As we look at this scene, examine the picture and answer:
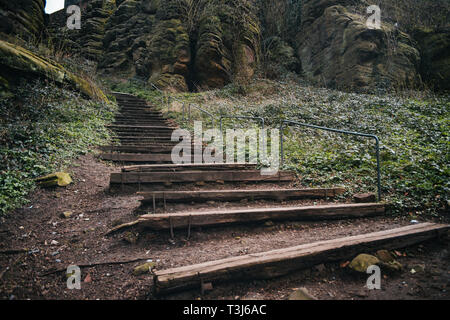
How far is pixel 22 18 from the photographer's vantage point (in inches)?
316

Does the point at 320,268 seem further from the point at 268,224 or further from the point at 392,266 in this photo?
the point at 268,224

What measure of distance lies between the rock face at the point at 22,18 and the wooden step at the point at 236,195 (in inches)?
323

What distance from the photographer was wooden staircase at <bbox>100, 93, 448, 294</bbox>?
1.98 metres

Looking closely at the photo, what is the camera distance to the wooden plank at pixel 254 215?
2.60 m

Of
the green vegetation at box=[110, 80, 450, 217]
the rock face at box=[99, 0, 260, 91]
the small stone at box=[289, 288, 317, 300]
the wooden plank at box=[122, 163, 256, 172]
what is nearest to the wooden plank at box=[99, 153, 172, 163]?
the wooden plank at box=[122, 163, 256, 172]

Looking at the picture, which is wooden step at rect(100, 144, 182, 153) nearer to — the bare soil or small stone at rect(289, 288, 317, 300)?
the bare soil

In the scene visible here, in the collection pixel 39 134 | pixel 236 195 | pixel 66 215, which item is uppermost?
pixel 39 134

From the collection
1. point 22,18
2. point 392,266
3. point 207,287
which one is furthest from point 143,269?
point 22,18

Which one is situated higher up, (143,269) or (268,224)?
(268,224)

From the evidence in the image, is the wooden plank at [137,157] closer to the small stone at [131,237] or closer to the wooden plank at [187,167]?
the wooden plank at [187,167]

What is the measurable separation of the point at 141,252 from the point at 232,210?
1.16 m
